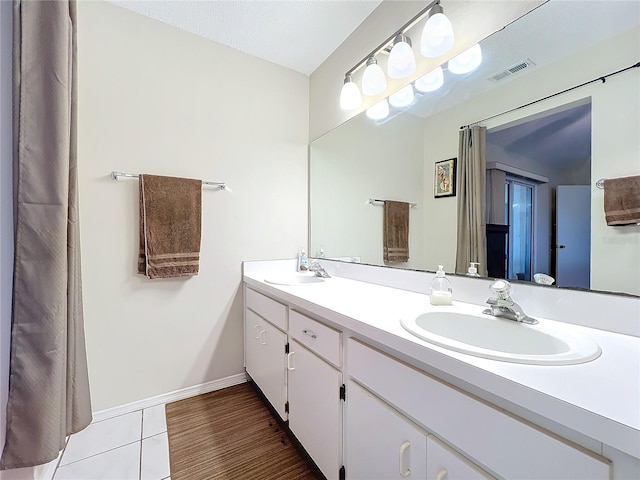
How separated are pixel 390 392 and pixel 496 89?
120 cm

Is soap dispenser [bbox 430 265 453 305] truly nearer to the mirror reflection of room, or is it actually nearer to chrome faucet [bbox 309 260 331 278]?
the mirror reflection of room

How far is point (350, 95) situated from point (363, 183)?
1.85 feet

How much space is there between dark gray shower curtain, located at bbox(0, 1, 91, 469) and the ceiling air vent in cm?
150

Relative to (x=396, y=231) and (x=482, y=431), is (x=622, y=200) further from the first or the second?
(x=396, y=231)

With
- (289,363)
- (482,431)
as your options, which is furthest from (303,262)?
(482,431)

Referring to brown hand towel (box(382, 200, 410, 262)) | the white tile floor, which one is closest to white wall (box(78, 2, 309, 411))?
the white tile floor

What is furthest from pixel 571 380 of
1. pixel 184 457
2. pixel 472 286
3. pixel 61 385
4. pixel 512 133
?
pixel 184 457

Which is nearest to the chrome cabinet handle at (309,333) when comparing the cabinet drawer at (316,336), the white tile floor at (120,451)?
the cabinet drawer at (316,336)

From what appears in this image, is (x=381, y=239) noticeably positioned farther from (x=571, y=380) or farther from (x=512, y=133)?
(x=571, y=380)

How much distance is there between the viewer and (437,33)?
3.92 feet

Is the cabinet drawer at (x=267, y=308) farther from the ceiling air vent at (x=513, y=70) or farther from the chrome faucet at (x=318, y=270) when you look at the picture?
the ceiling air vent at (x=513, y=70)

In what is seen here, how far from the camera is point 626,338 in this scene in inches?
29.7

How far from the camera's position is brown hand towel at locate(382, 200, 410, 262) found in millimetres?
1515

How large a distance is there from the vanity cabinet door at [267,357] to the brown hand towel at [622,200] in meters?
1.33
